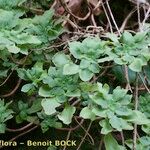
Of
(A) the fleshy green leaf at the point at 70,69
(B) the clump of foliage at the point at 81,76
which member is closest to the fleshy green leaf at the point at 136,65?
(B) the clump of foliage at the point at 81,76

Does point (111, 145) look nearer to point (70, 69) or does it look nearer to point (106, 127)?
point (106, 127)

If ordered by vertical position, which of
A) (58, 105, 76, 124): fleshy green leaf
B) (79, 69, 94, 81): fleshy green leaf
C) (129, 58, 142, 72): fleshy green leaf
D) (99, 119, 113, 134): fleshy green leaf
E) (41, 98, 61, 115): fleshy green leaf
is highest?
(129, 58, 142, 72): fleshy green leaf

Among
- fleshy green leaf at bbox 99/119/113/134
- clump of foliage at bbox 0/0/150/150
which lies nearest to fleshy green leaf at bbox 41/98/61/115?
clump of foliage at bbox 0/0/150/150

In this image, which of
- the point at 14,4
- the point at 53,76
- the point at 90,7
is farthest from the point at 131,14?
the point at 53,76

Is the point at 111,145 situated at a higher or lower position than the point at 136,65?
lower

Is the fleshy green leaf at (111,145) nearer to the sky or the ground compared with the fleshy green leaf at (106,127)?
nearer to the ground

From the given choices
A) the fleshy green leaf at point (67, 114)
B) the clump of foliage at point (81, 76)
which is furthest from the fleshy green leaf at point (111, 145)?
the fleshy green leaf at point (67, 114)

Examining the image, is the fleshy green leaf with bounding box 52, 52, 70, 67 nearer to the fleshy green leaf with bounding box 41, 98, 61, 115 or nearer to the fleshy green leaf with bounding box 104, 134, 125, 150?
the fleshy green leaf with bounding box 41, 98, 61, 115

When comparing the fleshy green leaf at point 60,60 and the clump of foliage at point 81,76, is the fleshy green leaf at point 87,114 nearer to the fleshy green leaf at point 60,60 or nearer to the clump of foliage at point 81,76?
the clump of foliage at point 81,76

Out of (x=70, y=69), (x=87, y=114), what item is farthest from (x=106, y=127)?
(x=70, y=69)

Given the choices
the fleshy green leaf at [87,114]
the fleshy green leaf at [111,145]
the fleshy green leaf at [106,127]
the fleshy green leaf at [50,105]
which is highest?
the fleshy green leaf at [50,105]

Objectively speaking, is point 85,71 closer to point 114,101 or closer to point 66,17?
point 114,101
